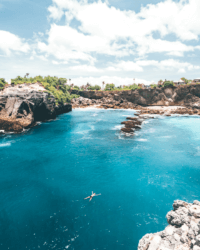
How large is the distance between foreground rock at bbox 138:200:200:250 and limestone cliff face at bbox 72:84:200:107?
108729 millimetres

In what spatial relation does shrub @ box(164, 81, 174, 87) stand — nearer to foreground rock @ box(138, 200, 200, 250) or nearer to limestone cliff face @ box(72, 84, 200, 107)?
limestone cliff face @ box(72, 84, 200, 107)

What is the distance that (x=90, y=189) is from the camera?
20.6 meters

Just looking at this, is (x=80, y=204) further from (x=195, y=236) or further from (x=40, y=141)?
(x=40, y=141)

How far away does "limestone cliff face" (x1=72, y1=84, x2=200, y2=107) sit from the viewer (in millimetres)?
103625

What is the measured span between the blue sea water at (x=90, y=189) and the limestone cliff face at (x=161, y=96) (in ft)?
266

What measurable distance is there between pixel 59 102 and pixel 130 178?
70408mm

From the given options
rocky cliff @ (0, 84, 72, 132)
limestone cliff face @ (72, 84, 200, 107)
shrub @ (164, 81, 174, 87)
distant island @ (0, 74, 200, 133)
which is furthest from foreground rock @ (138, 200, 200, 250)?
shrub @ (164, 81, 174, 87)

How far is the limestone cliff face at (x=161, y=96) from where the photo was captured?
104 meters

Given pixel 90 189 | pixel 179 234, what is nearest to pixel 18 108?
pixel 90 189

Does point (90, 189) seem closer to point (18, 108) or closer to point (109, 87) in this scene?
point (18, 108)

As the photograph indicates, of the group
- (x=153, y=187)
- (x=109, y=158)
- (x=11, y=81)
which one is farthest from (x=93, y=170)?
(x=11, y=81)

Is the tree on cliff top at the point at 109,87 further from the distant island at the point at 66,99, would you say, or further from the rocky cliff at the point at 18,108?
the rocky cliff at the point at 18,108

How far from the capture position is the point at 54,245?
13.1 meters

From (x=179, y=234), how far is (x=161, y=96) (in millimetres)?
117662
